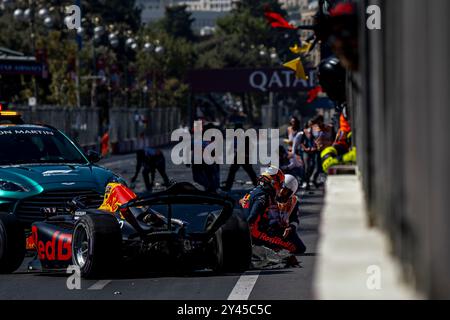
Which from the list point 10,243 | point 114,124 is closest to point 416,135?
point 10,243

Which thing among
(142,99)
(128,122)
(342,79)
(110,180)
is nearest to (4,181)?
(110,180)

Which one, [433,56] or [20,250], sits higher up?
[433,56]

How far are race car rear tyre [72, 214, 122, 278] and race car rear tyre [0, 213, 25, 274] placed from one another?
1.21 metres

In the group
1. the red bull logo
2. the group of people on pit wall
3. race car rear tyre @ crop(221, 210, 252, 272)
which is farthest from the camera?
the group of people on pit wall

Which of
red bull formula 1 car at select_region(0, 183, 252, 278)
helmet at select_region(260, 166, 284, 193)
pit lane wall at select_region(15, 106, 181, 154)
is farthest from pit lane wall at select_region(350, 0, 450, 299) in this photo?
pit lane wall at select_region(15, 106, 181, 154)

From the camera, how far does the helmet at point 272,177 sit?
1625 cm

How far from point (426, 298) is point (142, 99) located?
98.1 m

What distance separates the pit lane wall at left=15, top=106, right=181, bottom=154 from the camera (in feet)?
171

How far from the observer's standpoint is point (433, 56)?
11.7ft

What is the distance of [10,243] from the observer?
14.6m

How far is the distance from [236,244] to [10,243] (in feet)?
8.12

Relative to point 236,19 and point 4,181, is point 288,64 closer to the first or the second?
point 4,181

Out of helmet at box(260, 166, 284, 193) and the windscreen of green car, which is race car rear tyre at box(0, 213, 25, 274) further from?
helmet at box(260, 166, 284, 193)

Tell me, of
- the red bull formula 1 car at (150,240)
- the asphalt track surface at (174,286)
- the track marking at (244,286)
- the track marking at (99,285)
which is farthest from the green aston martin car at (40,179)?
the track marking at (244,286)
